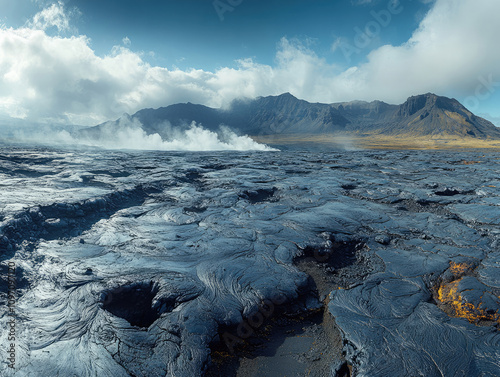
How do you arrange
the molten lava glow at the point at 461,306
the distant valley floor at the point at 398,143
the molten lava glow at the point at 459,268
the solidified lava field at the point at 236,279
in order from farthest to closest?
the distant valley floor at the point at 398,143
the molten lava glow at the point at 459,268
the molten lava glow at the point at 461,306
the solidified lava field at the point at 236,279

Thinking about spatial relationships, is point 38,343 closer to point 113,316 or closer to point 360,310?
point 113,316

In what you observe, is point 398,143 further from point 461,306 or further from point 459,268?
point 461,306

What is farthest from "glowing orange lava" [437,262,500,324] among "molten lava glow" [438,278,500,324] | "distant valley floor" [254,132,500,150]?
"distant valley floor" [254,132,500,150]

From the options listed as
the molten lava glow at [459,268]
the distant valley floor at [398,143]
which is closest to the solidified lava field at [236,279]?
the molten lava glow at [459,268]

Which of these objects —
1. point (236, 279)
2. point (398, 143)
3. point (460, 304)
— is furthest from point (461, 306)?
point (398, 143)

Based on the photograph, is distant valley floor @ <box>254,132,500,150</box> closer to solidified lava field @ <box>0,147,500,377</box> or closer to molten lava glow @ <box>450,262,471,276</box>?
solidified lava field @ <box>0,147,500,377</box>

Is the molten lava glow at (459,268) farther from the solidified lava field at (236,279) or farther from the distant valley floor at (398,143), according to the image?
the distant valley floor at (398,143)

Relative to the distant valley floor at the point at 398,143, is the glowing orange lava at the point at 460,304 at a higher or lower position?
lower

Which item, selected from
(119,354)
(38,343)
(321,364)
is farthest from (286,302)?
(38,343)
